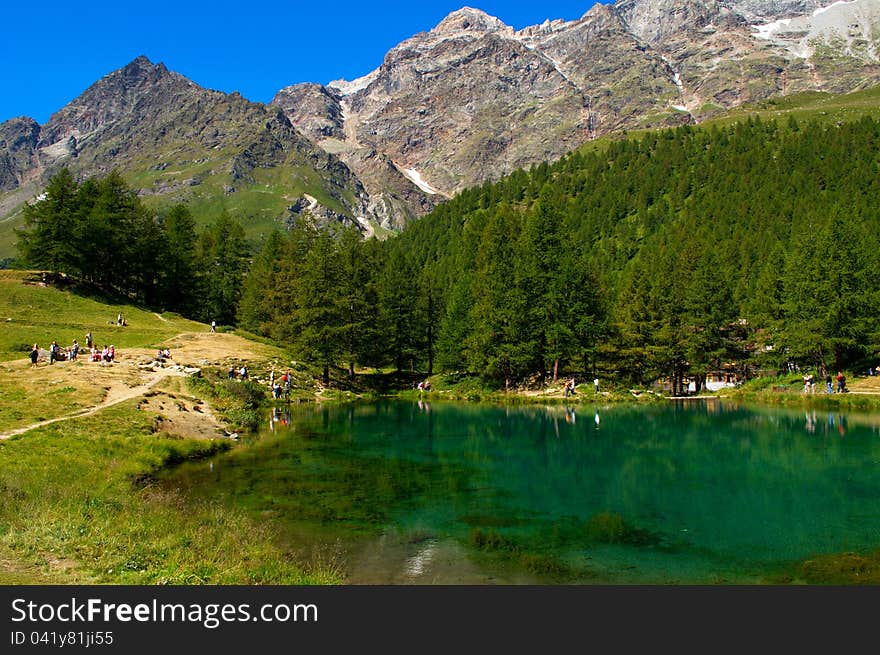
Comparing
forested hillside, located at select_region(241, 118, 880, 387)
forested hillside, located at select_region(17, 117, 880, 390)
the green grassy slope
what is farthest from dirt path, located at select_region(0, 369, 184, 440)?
forested hillside, located at select_region(241, 118, 880, 387)

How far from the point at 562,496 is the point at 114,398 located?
97.9 ft

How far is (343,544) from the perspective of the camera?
59.5 feet

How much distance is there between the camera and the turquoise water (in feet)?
55.4

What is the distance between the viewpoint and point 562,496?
82.3 feet

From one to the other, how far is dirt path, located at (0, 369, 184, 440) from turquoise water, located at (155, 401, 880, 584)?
25.1ft

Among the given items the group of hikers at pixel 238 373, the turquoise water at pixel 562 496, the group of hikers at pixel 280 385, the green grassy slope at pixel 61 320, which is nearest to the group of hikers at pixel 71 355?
the green grassy slope at pixel 61 320

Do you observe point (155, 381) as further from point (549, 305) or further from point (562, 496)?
point (549, 305)

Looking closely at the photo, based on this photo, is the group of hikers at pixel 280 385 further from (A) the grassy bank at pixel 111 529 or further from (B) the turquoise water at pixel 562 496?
(A) the grassy bank at pixel 111 529

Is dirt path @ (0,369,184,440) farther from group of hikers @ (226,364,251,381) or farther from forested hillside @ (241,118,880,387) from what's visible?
forested hillside @ (241,118,880,387)

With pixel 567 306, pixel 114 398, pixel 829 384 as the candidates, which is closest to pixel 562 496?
pixel 114 398

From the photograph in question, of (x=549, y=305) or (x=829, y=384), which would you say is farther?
(x=549, y=305)

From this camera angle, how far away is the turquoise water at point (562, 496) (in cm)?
1688

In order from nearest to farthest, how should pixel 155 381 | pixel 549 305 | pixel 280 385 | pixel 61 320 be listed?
pixel 155 381 → pixel 280 385 → pixel 61 320 → pixel 549 305
